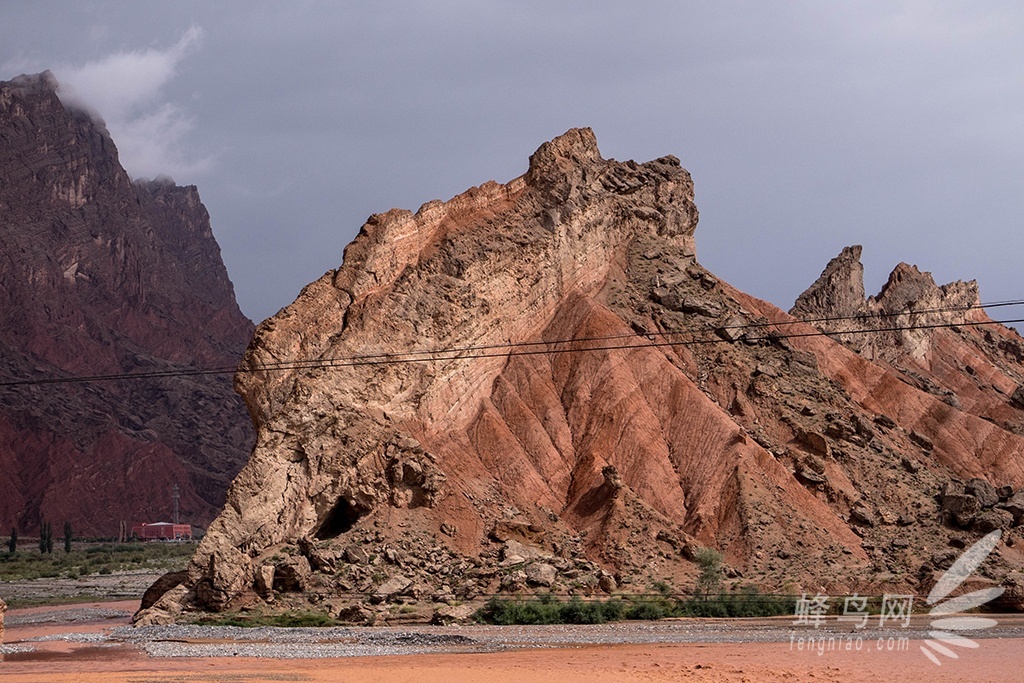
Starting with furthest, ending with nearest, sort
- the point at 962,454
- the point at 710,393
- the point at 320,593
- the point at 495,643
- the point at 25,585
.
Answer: the point at 25,585
the point at 962,454
the point at 710,393
the point at 320,593
the point at 495,643

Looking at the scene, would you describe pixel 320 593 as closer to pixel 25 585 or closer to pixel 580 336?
pixel 580 336

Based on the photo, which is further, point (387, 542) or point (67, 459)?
point (67, 459)

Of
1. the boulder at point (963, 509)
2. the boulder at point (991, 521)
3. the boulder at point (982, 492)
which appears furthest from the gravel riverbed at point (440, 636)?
the boulder at point (982, 492)

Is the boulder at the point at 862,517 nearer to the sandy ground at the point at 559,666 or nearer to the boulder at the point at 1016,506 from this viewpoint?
the boulder at the point at 1016,506

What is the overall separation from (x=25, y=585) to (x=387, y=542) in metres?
34.2

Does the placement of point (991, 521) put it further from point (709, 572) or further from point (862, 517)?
point (709, 572)

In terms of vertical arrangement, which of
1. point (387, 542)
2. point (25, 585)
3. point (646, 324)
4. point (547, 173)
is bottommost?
point (25, 585)

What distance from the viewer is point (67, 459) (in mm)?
135125

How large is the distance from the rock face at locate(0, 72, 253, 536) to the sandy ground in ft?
352

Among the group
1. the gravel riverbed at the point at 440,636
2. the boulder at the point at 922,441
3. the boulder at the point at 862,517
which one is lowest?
the gravel riverbed at the point at 440,636

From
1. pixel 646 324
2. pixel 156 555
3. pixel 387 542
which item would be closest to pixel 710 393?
pixel 646 324

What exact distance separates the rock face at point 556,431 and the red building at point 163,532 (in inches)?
2944

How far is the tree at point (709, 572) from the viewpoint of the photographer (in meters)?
43.3

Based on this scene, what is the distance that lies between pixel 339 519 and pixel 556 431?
37.3ft
